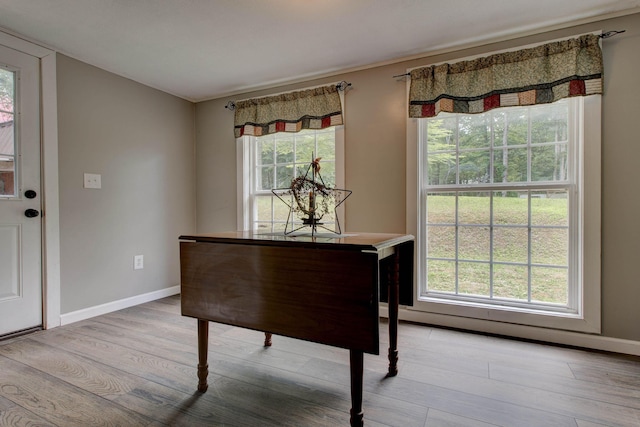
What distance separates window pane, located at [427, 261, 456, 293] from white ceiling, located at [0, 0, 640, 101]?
1678 mm

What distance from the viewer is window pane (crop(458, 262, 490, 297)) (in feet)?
8.04

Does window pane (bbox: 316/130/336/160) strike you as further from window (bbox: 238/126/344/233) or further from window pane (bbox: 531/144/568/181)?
window pane (bbox: 531/144/568/181)

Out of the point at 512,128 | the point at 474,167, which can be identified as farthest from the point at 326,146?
the point at 512,128

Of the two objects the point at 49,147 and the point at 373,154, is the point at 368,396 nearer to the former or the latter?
the point at 373,154

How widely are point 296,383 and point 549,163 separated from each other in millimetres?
2197

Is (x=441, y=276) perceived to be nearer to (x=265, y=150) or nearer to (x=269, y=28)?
(x=265, y=150)

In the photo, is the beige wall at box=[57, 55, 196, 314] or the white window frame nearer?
the white window frame

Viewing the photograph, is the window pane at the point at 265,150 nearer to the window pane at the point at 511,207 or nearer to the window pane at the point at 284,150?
the window pane at the point at 284,150

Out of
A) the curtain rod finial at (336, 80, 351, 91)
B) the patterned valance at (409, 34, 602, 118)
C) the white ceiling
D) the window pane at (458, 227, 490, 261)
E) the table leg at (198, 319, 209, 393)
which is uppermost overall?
the white ceiling

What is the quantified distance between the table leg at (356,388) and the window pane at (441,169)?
172cm

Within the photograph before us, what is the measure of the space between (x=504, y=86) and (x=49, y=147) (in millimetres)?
3353

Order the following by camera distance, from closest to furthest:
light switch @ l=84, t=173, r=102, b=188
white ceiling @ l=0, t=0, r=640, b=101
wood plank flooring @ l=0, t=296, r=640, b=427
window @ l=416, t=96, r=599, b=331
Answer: wood plank flooring @ l=0, t=296, r=640, b=427, white ceiling @ l=0, t=0, r=640, b=101, window @ l=416, t=96, r=599, b=331, light switch @ l=84, t=173, r=102, b=188

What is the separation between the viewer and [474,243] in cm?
247

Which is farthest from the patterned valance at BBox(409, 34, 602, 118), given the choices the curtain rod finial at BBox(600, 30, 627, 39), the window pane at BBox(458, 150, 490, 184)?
the window pane at BBox(458, 150, 490, 184)
